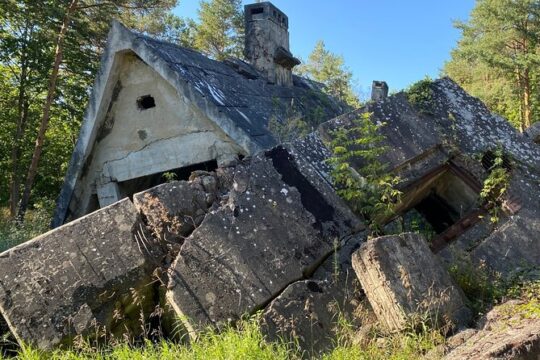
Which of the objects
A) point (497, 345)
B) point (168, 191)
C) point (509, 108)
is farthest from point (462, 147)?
point (509, 108)

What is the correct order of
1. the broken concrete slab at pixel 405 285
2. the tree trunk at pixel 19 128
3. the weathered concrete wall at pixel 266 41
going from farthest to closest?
the tree trunk at pixel 19 128, the weathered concrete wall at pixel 266 41, the broken concrete slab at pixel 405 285

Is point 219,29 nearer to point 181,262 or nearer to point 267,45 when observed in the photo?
point 267,45

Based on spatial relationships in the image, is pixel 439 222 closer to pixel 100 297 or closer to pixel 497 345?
pixel 497 345

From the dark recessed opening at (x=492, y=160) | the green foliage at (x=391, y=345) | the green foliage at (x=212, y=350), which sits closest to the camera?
the green foliage at (x=212, y=350)

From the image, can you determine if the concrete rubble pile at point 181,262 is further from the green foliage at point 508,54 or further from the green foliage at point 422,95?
the green foliage at point 508,54

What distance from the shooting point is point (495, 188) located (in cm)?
389

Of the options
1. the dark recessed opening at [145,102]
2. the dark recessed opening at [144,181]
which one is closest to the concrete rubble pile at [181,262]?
the dark recessed opening at [145,102]

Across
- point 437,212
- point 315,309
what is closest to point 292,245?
point 315,309

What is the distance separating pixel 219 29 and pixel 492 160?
29.6 m

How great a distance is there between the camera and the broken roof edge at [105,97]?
19.7 ft

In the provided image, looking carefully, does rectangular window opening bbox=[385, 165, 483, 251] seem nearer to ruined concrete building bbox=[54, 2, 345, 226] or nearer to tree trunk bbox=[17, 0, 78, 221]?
ruined concrete building bbox=[54, 2, 345, 226]

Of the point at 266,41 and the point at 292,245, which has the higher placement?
the point at 266,41

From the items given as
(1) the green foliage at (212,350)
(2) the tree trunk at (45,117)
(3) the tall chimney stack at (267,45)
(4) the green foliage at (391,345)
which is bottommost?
(4) the green foliage at (391,345)

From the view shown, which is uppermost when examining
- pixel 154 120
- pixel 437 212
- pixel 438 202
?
pixel 154 120
